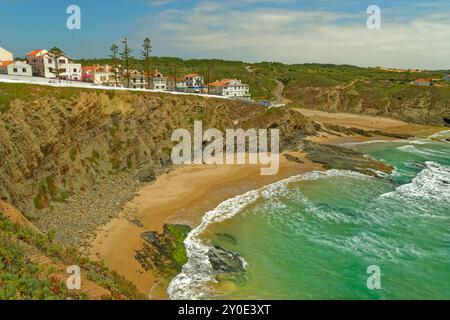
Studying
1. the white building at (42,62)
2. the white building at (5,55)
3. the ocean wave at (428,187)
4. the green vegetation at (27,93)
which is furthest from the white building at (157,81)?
the ocean wave at (428,187)

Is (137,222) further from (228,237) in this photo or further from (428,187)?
(428,187)

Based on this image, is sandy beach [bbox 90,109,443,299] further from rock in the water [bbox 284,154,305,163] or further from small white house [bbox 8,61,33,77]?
small white house [bbox 8,61,33,77]

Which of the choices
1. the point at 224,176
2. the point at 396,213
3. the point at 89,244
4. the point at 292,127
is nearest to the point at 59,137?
the point at 89,244

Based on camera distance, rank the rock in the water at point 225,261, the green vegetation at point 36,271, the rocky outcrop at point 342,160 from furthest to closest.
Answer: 1. the rocky outcrop at point 342,160
2. the rock in the water at point 225,261
3. the green vegetation at point 36,271

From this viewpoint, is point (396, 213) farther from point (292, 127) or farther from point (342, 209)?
Answer: point (292, 127)

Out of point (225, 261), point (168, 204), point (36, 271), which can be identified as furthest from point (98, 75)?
point (36, 271)

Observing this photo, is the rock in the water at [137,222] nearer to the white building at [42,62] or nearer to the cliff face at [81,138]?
the cliff face at [81,138]
